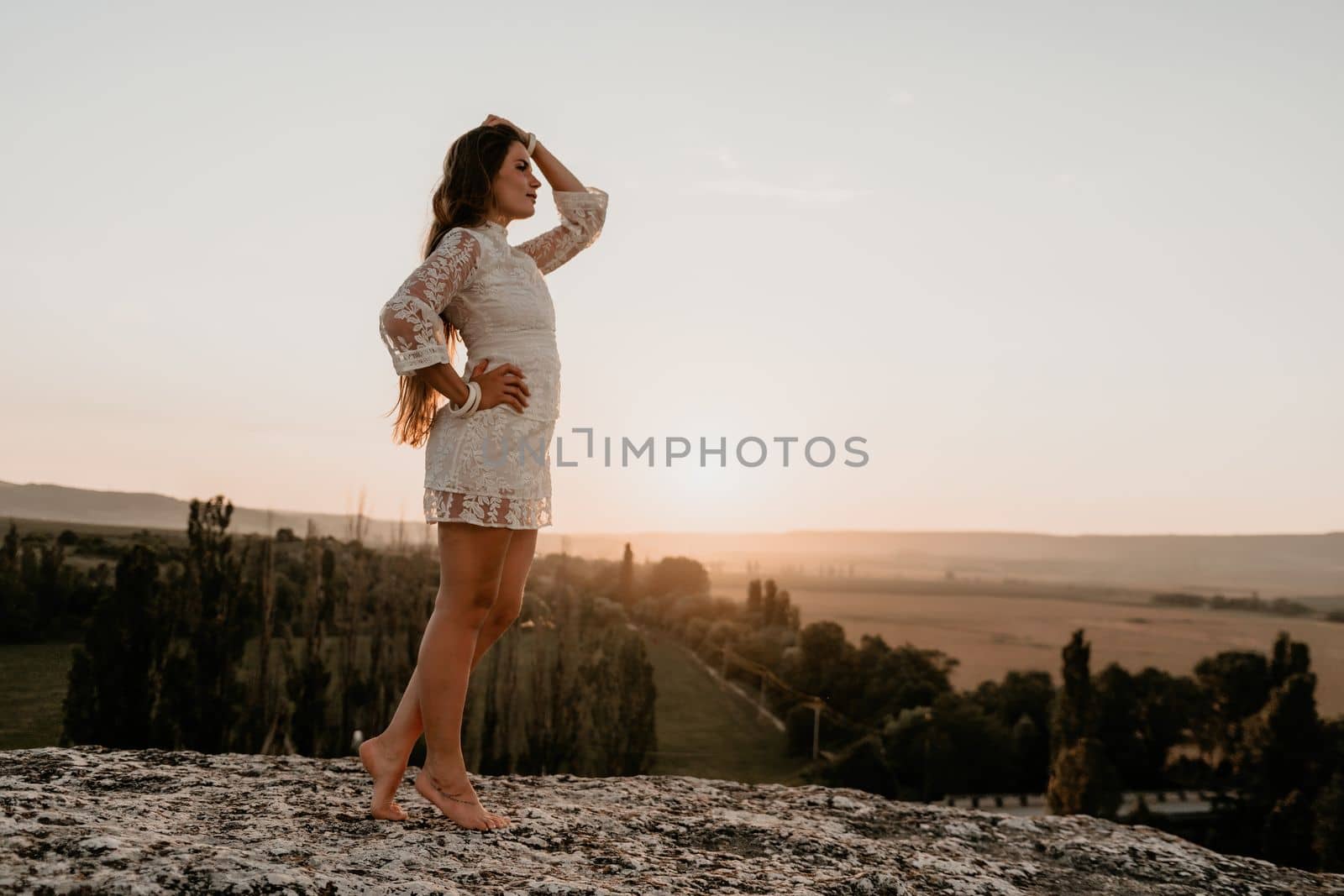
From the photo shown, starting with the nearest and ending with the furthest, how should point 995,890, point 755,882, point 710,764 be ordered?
point 755,882, point 995,890, point 710,764

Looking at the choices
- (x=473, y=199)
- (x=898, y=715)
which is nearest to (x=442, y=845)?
(x=473, y=199)

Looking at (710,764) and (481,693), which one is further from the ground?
(481,693)

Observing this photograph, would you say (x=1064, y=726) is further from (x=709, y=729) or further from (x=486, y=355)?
(x=486, y=355)

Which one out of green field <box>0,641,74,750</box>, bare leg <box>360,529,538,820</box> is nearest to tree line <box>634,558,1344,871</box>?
green field <box>0,641,74,750</box>

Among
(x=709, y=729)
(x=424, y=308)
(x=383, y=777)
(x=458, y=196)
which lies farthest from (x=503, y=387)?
(x=709, y=729)

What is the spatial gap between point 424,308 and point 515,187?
0.63 metres

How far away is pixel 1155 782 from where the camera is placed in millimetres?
35000

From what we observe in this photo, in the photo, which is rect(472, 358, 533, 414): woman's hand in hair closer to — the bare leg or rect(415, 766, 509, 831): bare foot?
the bare leg

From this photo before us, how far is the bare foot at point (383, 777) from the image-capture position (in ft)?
9.26

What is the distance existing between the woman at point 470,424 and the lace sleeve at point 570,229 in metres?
0.29

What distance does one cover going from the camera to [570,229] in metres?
3.43

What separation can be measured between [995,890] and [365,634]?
12848 mm

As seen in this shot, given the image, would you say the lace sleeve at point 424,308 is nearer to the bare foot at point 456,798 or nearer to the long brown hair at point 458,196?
the long brown hair at point 458,196

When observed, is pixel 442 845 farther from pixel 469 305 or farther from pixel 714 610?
pixel 714 610
